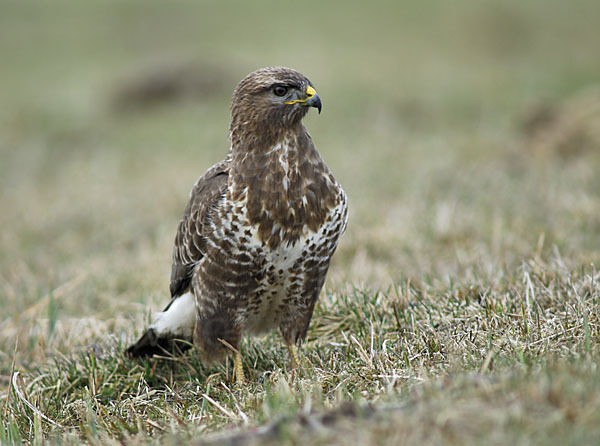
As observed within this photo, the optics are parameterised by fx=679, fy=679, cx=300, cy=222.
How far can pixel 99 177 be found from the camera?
382 inches

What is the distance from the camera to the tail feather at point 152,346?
12.2 feet

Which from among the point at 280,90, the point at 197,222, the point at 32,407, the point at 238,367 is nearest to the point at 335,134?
the point at 280,90

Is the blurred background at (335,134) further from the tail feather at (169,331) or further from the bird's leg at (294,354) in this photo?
the bird's leg at (294,354)

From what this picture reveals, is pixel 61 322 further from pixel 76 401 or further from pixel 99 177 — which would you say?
pixel 99 177

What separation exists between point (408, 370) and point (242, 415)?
0.69 m

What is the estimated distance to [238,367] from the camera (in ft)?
11.6

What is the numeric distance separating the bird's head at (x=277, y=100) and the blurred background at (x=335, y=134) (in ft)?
4.41

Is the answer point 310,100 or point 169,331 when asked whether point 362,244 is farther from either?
point 310,100

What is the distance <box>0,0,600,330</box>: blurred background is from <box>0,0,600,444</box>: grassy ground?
0.14 ft

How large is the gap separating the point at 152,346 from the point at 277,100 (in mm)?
1515

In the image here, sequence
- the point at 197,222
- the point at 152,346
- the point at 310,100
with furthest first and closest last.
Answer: the point at 152,346, the point at 197,222, the point at 310,100

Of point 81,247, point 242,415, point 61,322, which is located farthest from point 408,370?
point 81,247

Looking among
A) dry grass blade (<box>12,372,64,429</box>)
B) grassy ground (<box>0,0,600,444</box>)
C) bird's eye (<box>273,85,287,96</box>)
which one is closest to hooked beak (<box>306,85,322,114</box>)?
bird's eye (<box>273,85,287,96</box>)

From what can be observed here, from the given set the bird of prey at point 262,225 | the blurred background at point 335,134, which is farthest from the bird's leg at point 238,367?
the blurred background at point 335,134
